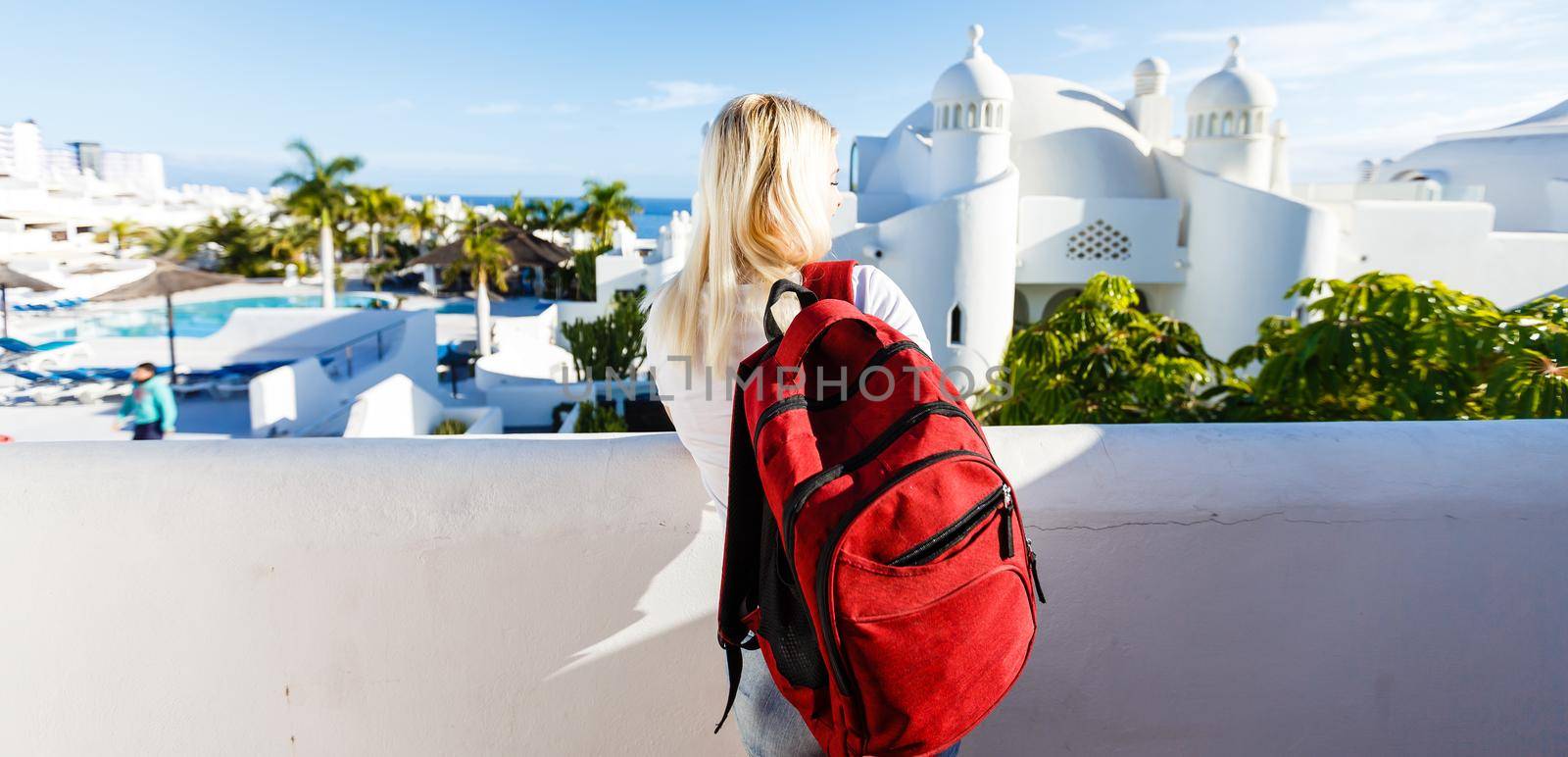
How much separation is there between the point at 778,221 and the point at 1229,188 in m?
18.2

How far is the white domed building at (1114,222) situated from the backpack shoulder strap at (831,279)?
1441 cm

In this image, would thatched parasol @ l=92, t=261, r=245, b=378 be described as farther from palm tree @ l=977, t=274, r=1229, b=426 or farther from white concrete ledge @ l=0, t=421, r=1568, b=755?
white concrete ledge @ l=0, t=421, r=1568, b=755

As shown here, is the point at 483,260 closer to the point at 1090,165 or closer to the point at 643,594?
the point at 1090,165

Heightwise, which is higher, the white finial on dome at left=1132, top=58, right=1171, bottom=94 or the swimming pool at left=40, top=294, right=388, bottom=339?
the white finial on dome at left=1132, top=58, right=1171, bottom=94

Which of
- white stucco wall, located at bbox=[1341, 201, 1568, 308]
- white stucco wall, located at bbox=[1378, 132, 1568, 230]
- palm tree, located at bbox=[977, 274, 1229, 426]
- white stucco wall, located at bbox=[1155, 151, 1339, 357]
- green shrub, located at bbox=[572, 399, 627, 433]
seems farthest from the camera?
white stucco wall, located at bbox=[1378, 132, 1568, 230]

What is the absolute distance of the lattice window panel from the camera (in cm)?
1777

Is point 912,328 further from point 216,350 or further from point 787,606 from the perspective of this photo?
point 216,350

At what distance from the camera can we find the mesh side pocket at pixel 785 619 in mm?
1164

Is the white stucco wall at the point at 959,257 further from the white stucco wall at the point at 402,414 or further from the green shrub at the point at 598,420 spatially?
the white stucco wall at the point at 402,414

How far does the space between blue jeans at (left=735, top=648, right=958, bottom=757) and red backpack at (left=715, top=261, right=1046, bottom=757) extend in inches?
4.8

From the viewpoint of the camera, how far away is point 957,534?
41.9 inches

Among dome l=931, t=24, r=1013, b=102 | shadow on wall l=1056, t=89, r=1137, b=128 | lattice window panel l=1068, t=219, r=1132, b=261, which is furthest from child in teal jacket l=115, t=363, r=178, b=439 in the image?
shadow on wall l=1056, t=89, r=1137, b=128

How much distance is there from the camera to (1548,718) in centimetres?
179

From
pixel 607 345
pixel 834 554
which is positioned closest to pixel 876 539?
pixel 834 554
